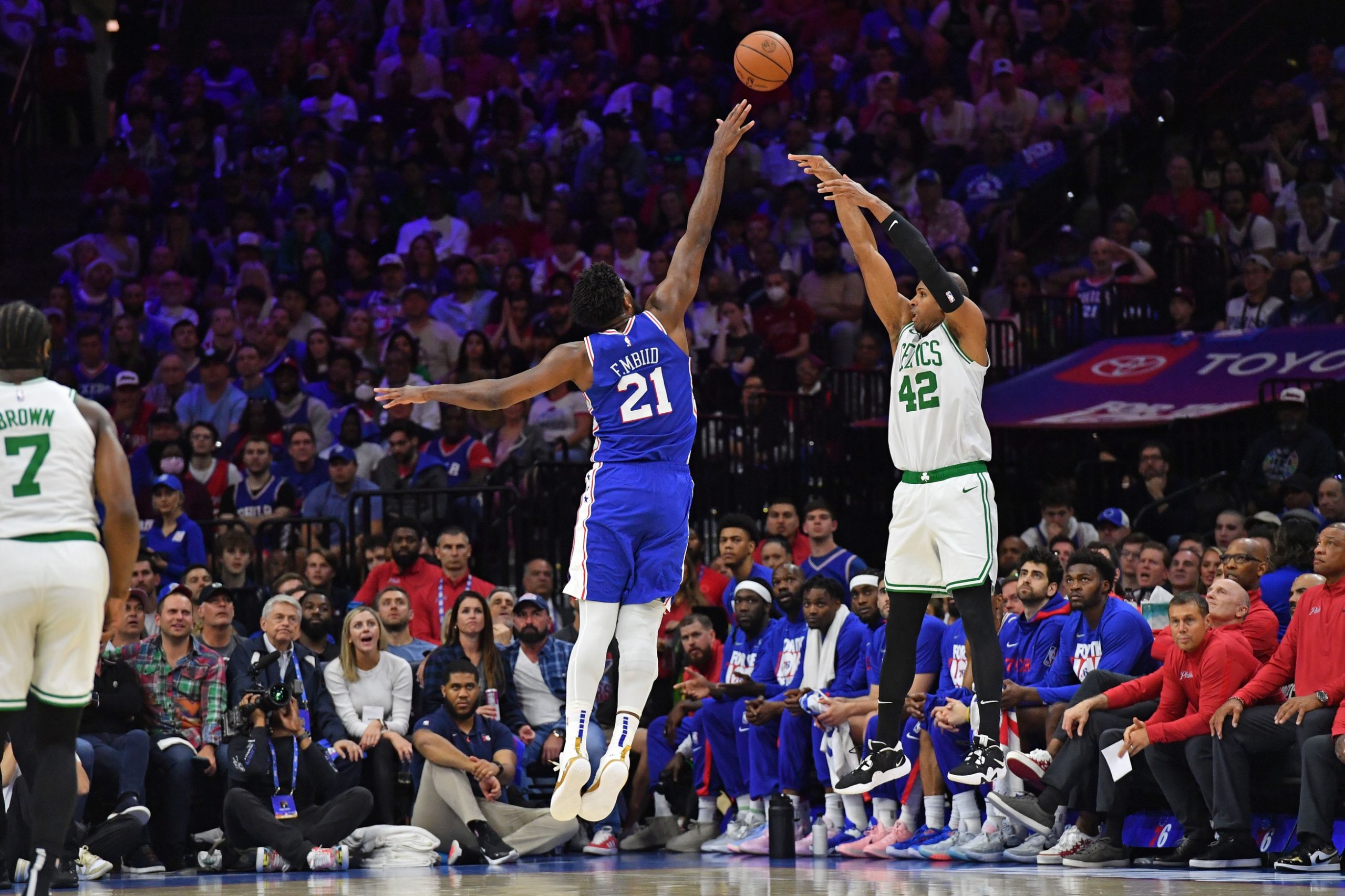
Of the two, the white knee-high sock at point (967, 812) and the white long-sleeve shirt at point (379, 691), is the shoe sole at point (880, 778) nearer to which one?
the white knee-high sock at point (967, 812)

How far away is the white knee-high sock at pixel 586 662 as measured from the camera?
27.8ft

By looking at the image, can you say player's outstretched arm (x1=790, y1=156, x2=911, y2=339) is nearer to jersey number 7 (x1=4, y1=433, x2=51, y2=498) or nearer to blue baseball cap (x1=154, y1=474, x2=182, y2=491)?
jersey number 7 (x1=4, y1=433, x2=51, y2=498)

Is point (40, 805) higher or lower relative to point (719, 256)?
lower

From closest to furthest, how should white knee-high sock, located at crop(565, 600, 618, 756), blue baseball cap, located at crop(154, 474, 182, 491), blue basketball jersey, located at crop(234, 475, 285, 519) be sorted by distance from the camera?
white knee-high sock, located at crop(565, 600, 618, 756)
blue baseball cap, located at crop(154, 474, 182, 491)
blue basketball jersey, located at crop(234, 475, 285, 519)

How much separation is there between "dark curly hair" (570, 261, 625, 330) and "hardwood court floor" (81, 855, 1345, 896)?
275 cm

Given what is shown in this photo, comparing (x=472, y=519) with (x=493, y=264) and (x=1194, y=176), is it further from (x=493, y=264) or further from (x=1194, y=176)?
(x=1194, y=176)

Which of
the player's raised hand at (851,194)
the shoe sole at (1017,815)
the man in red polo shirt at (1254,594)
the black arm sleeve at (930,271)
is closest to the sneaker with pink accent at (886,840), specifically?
the shoe sole at (1017,815)

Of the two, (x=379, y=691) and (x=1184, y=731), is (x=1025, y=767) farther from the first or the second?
(x=379, y=691)

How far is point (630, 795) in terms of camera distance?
43.3 ft

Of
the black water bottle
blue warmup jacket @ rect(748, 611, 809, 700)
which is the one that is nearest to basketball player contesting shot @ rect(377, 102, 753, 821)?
the black water bottle

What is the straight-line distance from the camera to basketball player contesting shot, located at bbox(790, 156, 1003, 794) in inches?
328

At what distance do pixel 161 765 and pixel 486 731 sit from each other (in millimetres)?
2136

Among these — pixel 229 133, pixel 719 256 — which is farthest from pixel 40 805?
pixel 229 133

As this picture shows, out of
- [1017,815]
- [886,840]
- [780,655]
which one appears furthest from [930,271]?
[780,655]
